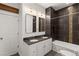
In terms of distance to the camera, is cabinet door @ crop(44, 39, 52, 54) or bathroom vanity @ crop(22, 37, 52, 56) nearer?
bathroom vanity @ crop(22, 37, 52, 56)

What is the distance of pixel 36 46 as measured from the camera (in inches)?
38.1

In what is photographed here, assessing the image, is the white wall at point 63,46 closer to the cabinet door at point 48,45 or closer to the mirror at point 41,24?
the cabinet door at point 48,45

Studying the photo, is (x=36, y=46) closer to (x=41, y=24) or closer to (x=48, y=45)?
(x=48, y=45)

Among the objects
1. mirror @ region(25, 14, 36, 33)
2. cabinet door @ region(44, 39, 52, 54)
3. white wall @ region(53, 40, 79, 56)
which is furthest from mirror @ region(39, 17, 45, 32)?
white wall @ region(53, 40, 79, 56)

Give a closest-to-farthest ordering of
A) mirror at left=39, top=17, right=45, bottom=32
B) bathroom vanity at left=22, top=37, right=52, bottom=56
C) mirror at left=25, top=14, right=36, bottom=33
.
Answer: bathroom vanity at left=22, top=37, right=52, bottom=56 < mirror at left=25, top=14, right=36, bottom=33 < mirror at left=39, top=17, right=45, bottom=32

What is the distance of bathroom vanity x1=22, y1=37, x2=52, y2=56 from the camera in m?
0.87

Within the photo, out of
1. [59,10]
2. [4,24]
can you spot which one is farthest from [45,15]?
[4,24]

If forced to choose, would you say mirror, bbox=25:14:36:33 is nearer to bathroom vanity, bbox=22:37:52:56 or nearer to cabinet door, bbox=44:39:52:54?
bathroom vanity, bbox=22:37:52:56

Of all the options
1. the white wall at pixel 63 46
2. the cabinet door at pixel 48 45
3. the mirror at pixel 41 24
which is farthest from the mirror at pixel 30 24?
the white wall at pixel 63 46

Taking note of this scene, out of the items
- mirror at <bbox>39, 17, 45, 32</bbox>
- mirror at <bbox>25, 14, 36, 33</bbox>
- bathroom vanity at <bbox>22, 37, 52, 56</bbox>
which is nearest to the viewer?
bathroom vanity at <bbox>22, 37, 52, 56</bbox>

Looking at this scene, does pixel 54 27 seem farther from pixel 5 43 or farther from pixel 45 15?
pixel 5 43

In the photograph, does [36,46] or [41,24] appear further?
[41,24]

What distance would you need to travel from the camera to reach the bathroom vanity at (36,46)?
0.87 metres

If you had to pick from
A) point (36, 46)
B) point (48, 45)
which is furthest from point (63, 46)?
point (36, 46)
